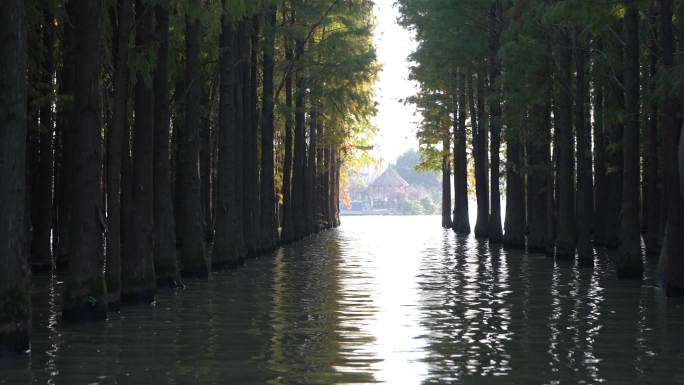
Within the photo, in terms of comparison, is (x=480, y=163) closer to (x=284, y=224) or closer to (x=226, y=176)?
(x=284, y=224)

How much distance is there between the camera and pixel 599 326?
16781 mm

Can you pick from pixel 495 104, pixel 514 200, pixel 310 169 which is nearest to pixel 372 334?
pixel 514 200

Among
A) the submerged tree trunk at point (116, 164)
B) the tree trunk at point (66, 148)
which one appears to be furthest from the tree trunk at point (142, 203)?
the tree trunk at point (66, 148)

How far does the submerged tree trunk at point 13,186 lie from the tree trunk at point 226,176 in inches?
630

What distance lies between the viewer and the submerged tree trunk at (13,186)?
13.5 meters

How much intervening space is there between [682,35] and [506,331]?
922cm

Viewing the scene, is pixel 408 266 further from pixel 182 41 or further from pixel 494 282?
pixel 182 41

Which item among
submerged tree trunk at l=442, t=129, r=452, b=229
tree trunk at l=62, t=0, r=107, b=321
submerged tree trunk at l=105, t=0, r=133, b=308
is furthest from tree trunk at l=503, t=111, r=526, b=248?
tree trunk at l=62, t=0, r=107, b=321

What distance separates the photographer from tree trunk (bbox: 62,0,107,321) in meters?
16.9

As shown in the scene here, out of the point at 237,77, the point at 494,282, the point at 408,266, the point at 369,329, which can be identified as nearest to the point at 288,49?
the point at 237,77

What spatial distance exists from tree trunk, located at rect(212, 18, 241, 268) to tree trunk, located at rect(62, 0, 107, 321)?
12.6 meters

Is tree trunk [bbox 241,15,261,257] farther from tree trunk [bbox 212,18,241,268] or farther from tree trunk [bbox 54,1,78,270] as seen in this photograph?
tree trunk [bbox 54,1,78,270]

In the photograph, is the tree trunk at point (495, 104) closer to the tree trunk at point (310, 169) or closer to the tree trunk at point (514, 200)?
the tree trunk at point (514, 200)

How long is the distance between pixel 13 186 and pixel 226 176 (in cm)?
1666
